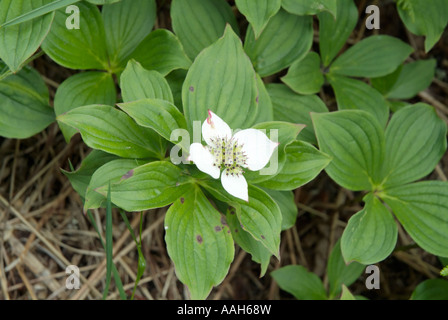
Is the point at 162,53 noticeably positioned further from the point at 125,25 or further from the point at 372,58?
the point at 372,58

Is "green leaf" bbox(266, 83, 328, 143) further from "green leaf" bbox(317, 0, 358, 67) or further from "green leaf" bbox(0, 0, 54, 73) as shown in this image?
"green leaf" bbox(0, 0, 54, 73)

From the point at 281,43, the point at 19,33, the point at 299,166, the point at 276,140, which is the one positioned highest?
the point at 19,33

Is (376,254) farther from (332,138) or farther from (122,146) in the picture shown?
(122,146)
